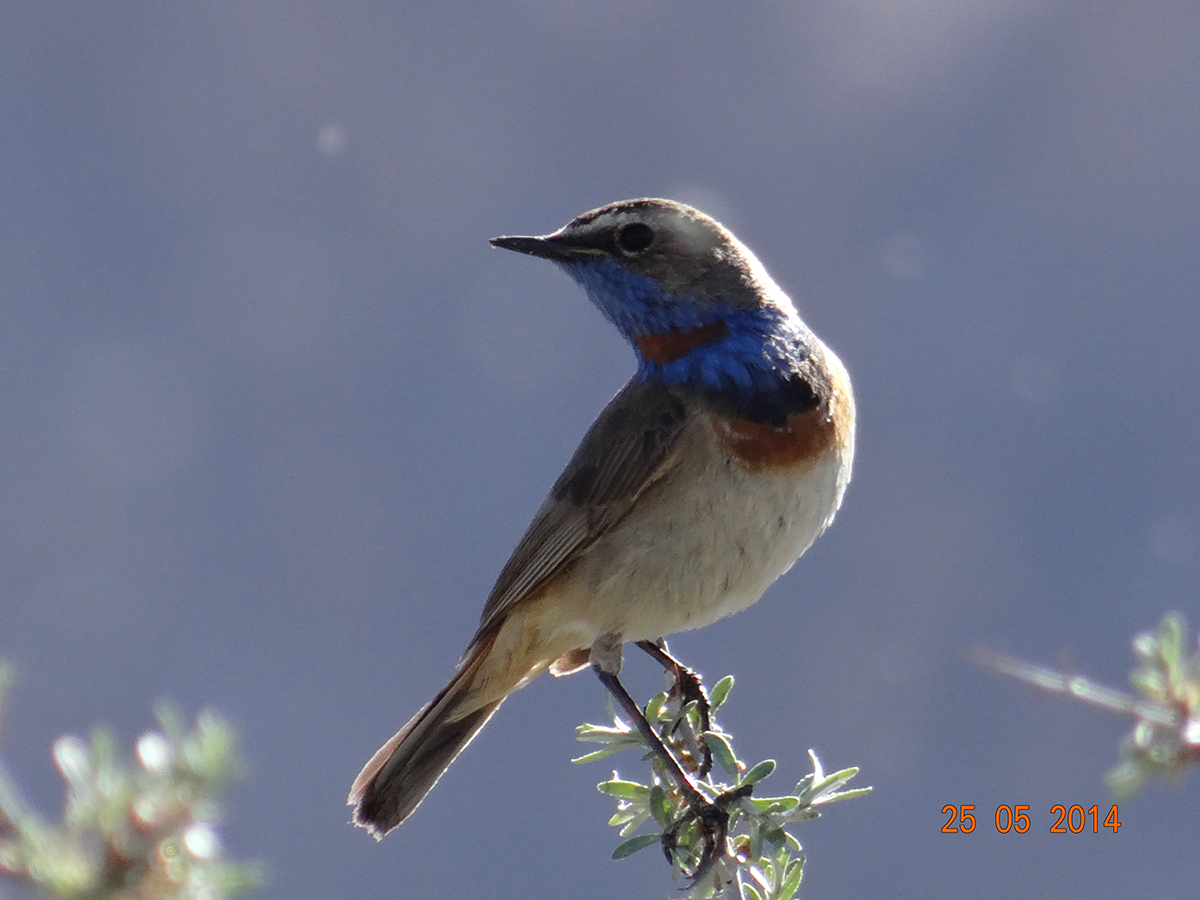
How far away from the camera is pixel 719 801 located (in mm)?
2625

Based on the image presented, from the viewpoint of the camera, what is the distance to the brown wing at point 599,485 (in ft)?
10.5

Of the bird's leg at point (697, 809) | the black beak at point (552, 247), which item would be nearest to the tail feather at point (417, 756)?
the bird's leg at point (697, 809)

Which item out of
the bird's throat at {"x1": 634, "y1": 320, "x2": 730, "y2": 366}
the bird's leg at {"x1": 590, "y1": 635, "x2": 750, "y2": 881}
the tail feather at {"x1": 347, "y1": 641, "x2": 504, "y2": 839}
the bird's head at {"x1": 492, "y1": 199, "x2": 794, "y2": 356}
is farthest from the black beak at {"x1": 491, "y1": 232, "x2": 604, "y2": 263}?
the bird's leg at {"x1": 590, "y1": 635, "x2": 750, "y2": 881}

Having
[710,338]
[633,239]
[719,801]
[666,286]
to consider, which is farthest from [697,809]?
[633,239]

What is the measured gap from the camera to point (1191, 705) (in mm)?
1489

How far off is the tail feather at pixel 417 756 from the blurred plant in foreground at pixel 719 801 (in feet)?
2.40

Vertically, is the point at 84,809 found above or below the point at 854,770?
below

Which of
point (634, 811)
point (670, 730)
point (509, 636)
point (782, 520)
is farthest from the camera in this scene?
point (509, 636)

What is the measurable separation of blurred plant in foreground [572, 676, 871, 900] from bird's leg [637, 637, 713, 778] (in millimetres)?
19

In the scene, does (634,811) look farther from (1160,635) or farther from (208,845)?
(208,845)

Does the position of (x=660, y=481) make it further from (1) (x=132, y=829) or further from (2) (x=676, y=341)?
(1) (x=132, y=829)

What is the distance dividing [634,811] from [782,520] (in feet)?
2.68

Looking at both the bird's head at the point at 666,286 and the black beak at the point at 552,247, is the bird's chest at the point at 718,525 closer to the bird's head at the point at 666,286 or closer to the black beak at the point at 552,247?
the bird's head at the point at 666,286

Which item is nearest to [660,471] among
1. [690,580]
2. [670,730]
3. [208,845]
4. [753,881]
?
[690,580]
